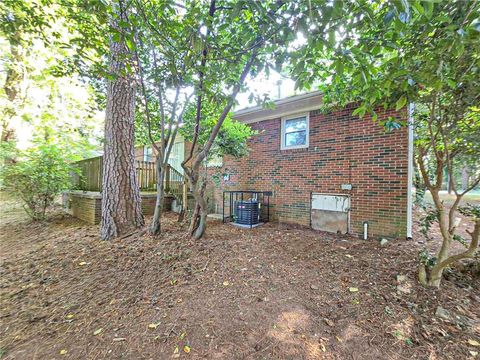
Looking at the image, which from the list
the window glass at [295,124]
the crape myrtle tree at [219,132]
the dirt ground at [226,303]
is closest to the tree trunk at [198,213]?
the dirt ground at [226,303]

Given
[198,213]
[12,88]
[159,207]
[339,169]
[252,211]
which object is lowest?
[252,211]

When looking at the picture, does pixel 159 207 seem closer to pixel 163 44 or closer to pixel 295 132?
pixel 163 44

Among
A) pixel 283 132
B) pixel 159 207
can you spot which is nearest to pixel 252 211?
pixel 159 207

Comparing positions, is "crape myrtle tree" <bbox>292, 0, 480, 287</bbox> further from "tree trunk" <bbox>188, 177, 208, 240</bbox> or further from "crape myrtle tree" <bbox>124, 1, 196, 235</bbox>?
"tree trunk" <bbox>188, 177, 208, 240</bbox>

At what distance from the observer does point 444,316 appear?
2.19 m

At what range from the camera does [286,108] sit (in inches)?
239

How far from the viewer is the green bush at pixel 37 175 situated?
5680mm

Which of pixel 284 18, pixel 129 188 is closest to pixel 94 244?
pixel 129 188

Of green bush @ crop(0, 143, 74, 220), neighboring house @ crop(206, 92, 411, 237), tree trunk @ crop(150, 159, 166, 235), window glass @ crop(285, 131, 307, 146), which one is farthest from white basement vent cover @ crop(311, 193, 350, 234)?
green bush @ crop(0, 143, 74, 220)

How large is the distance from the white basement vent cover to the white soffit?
8.32ft

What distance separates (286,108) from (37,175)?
7515 mm

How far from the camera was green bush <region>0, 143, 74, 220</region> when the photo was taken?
224 inches

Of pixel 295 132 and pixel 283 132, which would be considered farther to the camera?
pixel 283 132

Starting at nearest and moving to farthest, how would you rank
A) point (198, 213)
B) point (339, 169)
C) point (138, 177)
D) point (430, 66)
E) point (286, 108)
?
point (430, 66) < point (198, 213) < point (339, 169) < point (286, 108) < point (138, 177)
